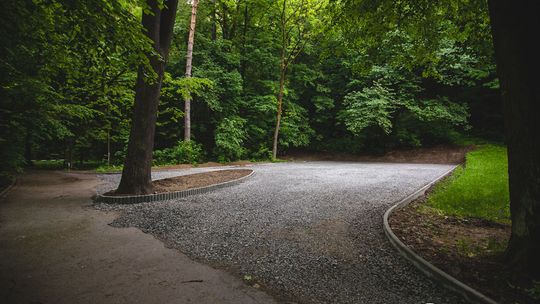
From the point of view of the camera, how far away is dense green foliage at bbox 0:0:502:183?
806 cm

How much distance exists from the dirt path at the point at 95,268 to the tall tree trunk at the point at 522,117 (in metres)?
3.49

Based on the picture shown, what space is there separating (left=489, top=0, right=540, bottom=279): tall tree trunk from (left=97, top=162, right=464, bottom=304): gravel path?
138cm

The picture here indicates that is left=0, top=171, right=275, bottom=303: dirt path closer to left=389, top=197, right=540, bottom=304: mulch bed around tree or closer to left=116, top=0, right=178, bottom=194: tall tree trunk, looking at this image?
left=116, top=0, right=178, bottom=194: tall tree trunk

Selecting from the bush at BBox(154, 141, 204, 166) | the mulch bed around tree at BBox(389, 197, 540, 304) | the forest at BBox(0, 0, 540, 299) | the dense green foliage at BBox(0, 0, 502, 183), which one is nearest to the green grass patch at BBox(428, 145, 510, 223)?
the forest at BBox(0, 0, 540, 299)

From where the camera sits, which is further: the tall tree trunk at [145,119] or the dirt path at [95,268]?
the tall tree trunk at [145,119]

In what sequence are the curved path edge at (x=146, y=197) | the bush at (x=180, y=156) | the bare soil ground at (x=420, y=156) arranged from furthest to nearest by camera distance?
the bare soil ground at (x=420, y=156), the bush at (x=180, y=156), the curved path edge at (x=146, y=197)

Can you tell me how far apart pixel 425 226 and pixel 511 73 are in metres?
3.31

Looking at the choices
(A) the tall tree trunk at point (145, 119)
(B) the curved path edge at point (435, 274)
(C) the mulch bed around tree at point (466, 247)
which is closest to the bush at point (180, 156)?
(A) the tall tree trunk at point (145, 119)

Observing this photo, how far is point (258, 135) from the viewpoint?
77.2 ft

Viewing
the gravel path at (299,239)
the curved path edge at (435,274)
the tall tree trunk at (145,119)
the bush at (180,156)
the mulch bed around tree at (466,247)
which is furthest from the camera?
the bush at (180,156)

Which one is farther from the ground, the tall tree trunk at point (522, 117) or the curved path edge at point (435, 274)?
the tall tree trunk at point (522, 117)

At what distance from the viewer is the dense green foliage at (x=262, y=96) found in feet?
26.5

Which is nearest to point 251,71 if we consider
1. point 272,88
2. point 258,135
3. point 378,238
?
point 272,88

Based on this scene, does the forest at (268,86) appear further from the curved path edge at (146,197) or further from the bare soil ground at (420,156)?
the bare soil ground at (420,156)
